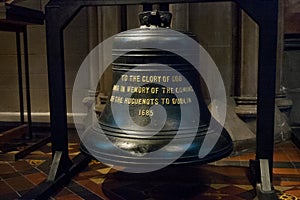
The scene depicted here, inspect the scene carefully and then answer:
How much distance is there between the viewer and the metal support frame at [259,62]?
202cm

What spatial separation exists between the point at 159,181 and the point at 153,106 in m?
0.67

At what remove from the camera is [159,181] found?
96.7 inches

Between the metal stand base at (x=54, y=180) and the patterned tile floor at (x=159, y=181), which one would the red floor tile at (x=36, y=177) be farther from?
the metal stand base at (x=54, y=180)

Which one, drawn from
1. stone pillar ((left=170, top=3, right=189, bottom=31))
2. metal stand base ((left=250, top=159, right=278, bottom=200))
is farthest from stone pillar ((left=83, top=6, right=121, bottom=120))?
metal stand base ((left=250, top=159, right=278, bottom=200))

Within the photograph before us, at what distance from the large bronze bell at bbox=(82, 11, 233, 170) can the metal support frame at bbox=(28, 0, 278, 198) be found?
0.24 meters

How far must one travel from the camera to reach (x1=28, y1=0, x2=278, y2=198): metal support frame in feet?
6.62

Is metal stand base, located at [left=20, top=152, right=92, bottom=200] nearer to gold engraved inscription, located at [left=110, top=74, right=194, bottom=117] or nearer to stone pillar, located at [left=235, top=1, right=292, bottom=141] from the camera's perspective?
gold engraved inscription, located at [left=110, top=74, right=194, bottom=117]

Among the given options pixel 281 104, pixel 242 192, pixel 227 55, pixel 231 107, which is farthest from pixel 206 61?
pixel 242 192

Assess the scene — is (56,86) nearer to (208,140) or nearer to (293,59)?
(208,140)

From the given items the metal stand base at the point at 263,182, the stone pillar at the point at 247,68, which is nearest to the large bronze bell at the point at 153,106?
the metal stand base at the point at 263,182

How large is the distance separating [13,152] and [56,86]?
1061 millimetres

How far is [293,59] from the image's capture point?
3648 millimetres

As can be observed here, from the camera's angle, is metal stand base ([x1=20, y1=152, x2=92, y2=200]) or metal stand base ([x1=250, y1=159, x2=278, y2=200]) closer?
metal stand base ([x1=250, y1=159, x2=278, y2=200])

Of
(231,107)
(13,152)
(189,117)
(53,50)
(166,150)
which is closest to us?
(166,150)
